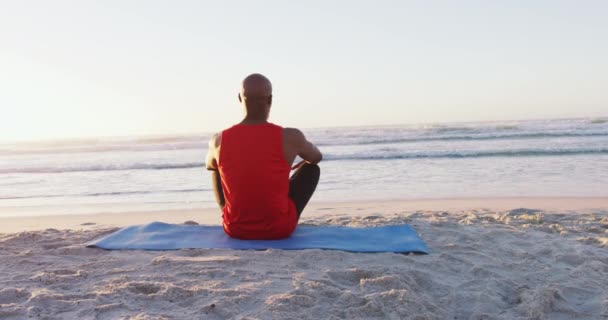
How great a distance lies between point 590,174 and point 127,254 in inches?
330

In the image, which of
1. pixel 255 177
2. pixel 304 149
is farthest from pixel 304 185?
pixel 255 177

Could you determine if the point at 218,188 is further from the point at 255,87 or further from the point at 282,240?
the point at 255,87

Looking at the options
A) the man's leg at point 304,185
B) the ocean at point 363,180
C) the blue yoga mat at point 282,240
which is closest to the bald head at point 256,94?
the man's leg at point 304,185

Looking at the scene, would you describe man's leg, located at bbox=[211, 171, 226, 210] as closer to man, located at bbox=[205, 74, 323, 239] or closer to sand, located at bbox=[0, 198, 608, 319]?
man, located at bbox=[205, 74, 323, 239]

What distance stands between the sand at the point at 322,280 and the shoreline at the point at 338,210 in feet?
4.80

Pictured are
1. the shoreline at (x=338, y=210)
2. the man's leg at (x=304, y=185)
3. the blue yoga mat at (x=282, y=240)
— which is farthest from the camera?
the shoreline at (x=338, y=210)

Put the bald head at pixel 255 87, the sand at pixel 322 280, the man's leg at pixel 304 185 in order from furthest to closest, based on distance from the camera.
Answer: the man's leg at pixel 304 185 < the bald head at pixel 255 87 < the sand at pixel 322 280

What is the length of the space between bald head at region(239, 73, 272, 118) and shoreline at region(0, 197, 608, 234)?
2.37 m

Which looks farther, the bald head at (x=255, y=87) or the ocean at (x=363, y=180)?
the ocean at (x=363, y=180)

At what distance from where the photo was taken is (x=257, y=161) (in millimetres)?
3814

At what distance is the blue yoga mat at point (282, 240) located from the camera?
3.93 m

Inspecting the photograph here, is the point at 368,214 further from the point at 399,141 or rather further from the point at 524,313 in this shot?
the point at 399,141

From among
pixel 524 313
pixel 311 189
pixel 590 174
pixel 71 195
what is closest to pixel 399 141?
pixel 590 174

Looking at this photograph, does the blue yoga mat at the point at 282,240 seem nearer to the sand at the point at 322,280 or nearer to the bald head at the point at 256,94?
Answer: the sand at the point at 322,280
